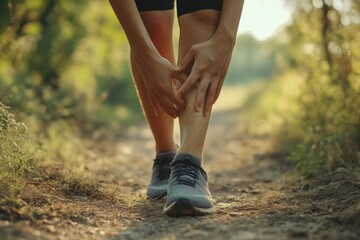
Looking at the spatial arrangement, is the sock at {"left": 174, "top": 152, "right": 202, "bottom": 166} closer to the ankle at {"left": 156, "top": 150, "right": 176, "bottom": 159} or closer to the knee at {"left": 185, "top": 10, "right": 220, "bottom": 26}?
the ankle at {"left": 156, "top": 150, "right": 176, "bottom": 159}

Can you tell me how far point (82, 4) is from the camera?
7.10 m

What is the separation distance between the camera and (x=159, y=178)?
8.91 ft

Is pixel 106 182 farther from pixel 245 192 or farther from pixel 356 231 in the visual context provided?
pixel 356 231

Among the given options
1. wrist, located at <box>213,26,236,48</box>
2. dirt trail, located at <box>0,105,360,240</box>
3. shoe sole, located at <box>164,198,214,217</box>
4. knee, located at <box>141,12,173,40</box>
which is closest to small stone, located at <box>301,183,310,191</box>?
dirt trail, located at <box>0,105,360,240</box>

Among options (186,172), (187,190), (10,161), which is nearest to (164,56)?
(186,172)

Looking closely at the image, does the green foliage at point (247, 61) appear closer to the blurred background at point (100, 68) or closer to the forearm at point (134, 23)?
the blurred background at point (100, 68)

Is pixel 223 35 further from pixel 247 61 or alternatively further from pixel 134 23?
pixel 247 61

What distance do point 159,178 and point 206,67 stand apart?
75 centimetres

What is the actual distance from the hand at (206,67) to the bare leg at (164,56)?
1.27ft

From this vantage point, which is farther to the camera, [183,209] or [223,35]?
[223,35]

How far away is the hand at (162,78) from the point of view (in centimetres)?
230

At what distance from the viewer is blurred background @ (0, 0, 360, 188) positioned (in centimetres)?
332

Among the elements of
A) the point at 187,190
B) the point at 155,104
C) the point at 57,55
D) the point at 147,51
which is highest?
the point at 57,55

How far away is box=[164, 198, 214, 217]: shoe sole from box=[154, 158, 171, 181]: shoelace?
2.00ft
